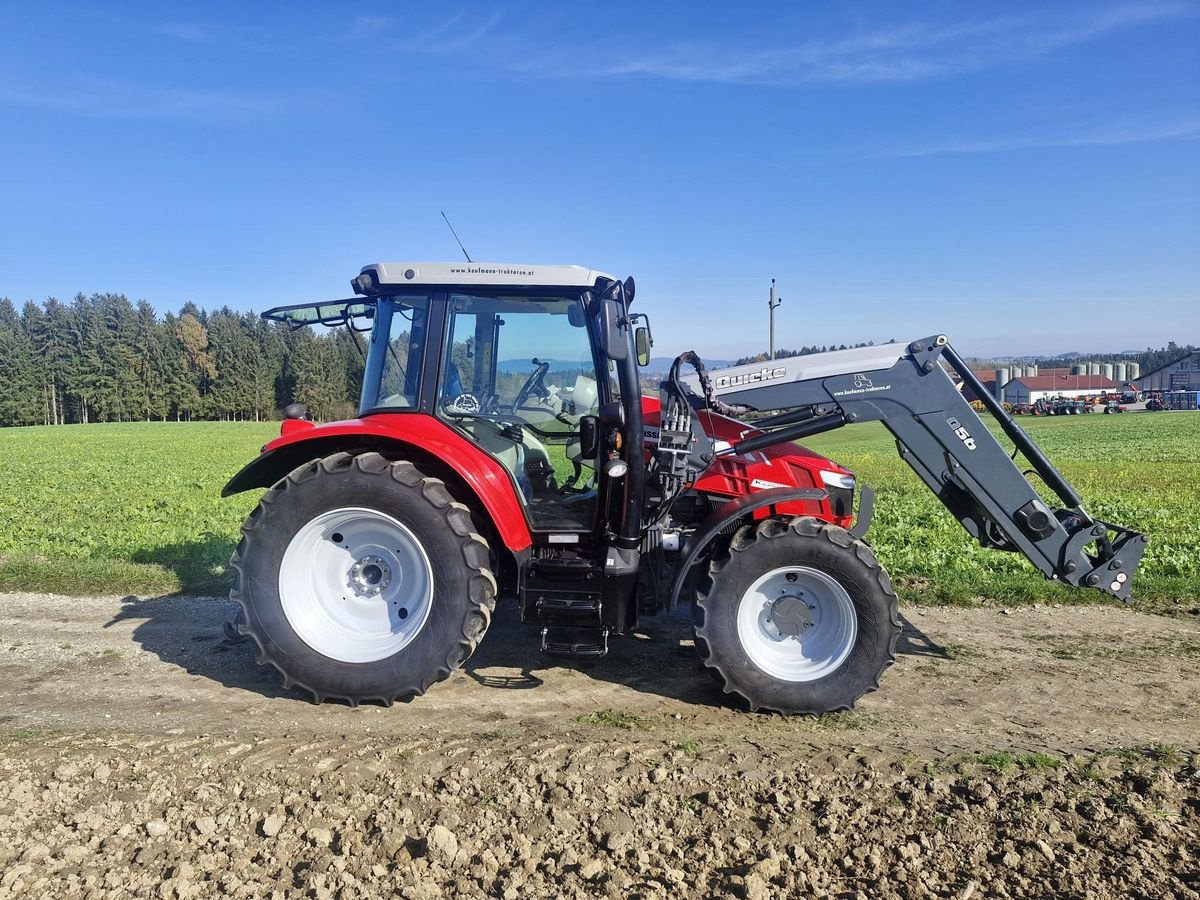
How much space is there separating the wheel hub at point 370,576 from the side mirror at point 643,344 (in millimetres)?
1973

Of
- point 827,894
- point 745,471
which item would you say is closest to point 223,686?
point 745,471

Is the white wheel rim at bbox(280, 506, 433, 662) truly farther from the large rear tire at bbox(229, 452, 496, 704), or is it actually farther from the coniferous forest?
the coniferous forest

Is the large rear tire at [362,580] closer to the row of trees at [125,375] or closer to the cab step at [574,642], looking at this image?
the cab step at [574,642]

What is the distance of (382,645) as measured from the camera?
497cm

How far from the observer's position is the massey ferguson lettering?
4.99 m

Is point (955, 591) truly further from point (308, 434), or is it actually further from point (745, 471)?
point (308, 434)

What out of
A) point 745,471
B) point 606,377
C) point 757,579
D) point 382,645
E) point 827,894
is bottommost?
point 827,894

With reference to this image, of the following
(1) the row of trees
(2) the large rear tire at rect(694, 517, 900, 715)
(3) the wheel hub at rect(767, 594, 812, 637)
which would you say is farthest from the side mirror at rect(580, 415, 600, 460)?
(1) the row of trees

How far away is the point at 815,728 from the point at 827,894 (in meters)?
1.55

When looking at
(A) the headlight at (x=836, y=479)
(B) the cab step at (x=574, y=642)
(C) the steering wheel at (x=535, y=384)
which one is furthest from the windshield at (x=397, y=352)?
(A) the headlight at (x=836, y=479)

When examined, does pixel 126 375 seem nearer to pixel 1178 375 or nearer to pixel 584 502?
pixel 584 502

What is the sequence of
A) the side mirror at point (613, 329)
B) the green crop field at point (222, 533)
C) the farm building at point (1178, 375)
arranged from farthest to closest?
the farm building at point (1178, 375) → the green crop field at point (222, 533) → the side mirror at point (613, 329)

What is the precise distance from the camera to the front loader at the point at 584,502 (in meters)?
4.72

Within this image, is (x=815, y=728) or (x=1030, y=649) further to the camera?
(x=1030, y=649)
